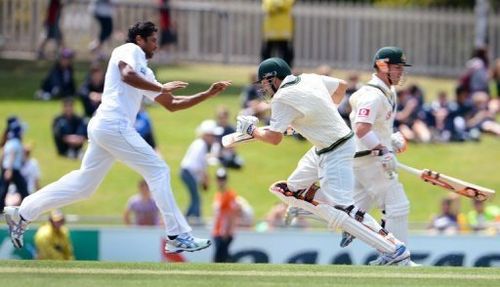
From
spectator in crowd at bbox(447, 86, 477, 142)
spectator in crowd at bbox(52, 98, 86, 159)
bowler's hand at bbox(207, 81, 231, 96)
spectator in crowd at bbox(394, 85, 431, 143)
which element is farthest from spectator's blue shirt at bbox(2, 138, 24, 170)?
spectator in crowd at bbox(447, 86, 477, 142)

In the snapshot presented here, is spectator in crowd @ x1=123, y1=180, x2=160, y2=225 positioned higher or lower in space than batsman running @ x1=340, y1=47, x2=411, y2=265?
lower

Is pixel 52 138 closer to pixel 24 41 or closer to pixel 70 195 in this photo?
pixel 24 41

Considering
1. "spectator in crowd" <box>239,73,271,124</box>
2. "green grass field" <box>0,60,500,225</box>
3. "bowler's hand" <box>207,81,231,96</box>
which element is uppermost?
"bowler's hand" <box>207,81,231,96</box>

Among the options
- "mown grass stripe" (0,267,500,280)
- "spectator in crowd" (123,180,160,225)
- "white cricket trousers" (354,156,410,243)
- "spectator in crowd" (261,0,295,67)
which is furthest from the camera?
"spectator in crowd" (261,0,295,67)

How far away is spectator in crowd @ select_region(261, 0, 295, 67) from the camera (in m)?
26.2

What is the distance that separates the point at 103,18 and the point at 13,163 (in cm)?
858

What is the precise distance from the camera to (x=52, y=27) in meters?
28.7

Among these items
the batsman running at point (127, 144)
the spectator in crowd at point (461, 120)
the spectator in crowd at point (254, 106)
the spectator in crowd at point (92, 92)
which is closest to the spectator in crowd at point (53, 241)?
the batsman running at point (127, 144)

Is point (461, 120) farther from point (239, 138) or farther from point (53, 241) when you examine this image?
point (239, 138)

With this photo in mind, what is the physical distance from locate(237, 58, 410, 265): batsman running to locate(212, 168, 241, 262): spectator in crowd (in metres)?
5.72

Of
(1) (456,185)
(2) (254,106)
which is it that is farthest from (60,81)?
(1) (456,185)

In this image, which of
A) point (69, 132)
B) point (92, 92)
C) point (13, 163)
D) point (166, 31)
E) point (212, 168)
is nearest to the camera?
point (13, 163)

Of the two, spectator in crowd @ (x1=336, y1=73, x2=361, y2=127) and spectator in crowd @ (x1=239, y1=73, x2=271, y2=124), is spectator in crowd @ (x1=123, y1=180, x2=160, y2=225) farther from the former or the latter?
spectator in crowd @ (x1=239, y1=73, x2=271, y2=124)

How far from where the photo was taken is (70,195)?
1283 cm
